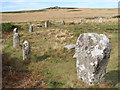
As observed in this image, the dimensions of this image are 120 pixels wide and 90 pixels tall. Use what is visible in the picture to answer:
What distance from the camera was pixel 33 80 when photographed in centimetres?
919

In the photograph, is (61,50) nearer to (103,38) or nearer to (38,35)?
(103,38)

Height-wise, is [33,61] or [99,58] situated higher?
[99,58]

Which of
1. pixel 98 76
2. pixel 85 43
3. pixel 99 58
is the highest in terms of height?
pixel 85 43

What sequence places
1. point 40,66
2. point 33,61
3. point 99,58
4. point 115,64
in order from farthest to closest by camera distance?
point 33,61 < point 40,66 < point 115,64 < point 99,58

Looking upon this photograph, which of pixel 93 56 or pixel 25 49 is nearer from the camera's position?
pixel 93 56

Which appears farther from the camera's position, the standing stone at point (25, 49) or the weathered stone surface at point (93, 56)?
the standing stone at point (25, 49)

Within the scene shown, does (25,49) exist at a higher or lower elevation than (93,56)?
lower

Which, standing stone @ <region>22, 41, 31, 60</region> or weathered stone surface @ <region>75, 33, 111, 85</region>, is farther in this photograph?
standing stone @ <region>22, 41, 31, 60</region>

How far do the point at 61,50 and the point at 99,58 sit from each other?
7.94m

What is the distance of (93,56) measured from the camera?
25.0ft

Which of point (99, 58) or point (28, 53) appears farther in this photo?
point (28, 53)

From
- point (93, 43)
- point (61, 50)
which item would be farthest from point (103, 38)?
point (61, 50)

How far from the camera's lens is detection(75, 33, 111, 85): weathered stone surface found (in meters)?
7.54

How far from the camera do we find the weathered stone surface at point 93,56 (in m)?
7.54
